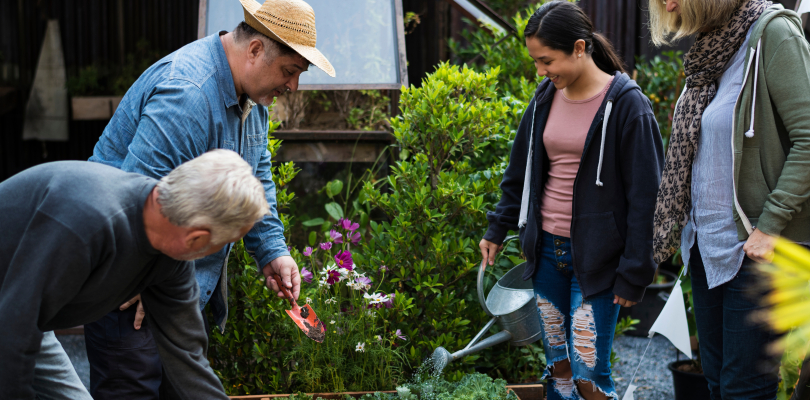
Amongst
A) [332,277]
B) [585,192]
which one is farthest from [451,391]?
[585,192]

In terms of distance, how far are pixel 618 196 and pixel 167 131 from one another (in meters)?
1.50

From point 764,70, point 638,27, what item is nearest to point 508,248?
point 764,70

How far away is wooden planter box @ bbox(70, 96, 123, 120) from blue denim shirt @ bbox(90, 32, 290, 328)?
4754 millimetres

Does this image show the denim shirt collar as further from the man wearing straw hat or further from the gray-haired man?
the gray-haired man

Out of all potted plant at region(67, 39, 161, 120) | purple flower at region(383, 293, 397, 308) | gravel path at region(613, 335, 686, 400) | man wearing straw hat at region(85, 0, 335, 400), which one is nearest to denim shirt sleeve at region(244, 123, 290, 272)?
man wearing straw hat at region(85, 0, 335, 400)

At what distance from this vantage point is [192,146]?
195 cm

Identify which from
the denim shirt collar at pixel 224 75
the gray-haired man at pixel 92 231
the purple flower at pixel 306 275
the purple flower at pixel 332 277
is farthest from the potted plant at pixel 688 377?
the gray-haired man at pixel 92 231

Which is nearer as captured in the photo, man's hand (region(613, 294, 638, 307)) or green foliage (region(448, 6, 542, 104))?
man's hand (region(613, 294, 638, 307))

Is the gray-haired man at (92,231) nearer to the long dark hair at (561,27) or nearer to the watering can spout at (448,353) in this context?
the long dark hair at (561,27)

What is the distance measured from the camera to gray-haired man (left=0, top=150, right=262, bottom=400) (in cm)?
135

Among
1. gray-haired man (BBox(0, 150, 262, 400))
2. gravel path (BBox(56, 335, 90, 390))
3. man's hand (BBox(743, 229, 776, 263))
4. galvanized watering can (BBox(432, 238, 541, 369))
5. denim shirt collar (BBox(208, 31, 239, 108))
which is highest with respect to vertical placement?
denim shirt collar (BBox(208, 31, 239, 108))

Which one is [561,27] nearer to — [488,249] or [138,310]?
[488,249]

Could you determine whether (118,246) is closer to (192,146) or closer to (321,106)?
(192,146)

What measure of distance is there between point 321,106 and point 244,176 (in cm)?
318
